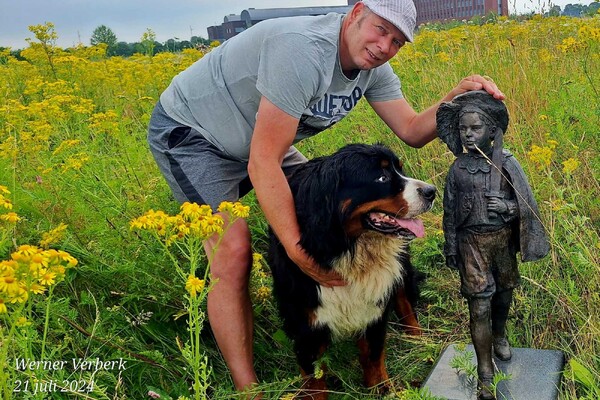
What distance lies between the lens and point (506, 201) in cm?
181

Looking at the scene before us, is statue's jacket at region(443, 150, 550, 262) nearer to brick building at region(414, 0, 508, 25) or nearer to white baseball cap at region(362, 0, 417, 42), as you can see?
white baseball cap at region(362, 0, 417, 42)

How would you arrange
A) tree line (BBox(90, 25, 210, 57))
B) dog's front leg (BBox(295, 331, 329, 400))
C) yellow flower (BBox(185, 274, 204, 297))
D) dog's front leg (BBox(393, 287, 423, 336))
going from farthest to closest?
tree line (BBox(90, 25, 210, 57)) < dog's front leg (BBox(393, 287, 423, 336)) < dog's front leg (BBox(295, 331, 329, 400)) < yellow flower (BBox(185, 274, 204, 297))

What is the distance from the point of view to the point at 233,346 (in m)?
2.58

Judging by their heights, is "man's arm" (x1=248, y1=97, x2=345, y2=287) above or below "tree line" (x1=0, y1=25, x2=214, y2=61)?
below

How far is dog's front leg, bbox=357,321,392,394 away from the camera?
2.56 metres

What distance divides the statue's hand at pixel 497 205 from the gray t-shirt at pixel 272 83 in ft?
2.79

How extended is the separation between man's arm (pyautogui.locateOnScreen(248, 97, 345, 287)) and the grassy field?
366 mm

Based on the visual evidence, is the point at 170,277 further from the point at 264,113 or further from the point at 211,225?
the point at 211,225

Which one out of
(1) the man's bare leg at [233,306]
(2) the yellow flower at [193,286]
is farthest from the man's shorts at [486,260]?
(1) the man's bare leg at [233,306]

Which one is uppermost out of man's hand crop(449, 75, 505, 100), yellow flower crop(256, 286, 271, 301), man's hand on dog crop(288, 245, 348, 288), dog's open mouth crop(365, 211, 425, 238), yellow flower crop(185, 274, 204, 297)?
man's hand crop(449, 75, 505, 100)

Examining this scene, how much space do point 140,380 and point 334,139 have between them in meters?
2.29

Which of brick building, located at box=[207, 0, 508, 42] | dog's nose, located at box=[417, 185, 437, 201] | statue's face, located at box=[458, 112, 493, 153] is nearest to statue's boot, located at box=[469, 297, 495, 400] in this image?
dog's nose, located at box=[417, 185, 437, 201]

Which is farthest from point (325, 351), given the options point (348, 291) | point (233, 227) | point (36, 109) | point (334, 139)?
point (36, 109)

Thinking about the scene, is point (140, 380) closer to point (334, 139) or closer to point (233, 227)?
point (233, 227)
